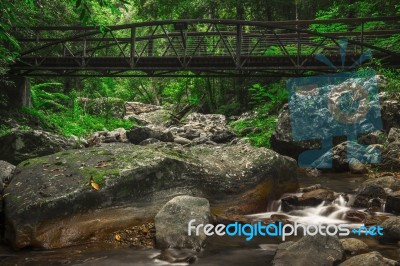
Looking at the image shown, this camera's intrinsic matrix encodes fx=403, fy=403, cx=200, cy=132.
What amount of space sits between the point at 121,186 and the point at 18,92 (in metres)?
14.4

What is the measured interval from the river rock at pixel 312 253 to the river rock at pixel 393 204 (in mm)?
2632

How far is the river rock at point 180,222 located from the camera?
187 inches

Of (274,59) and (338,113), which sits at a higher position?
(274,59)

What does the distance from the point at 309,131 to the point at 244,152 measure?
6345mm

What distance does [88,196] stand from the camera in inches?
199

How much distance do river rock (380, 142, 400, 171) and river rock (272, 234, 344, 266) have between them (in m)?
6.92

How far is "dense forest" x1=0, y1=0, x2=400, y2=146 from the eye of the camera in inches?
660

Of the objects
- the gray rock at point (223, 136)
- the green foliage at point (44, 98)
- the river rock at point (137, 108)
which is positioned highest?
the green foliage at point (44, 98)

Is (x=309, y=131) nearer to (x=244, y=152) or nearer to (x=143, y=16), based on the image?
(x=244, y=152)

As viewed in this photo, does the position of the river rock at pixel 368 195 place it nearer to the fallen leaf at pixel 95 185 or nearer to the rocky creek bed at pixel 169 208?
the rocky creek bed at pixel 169 208

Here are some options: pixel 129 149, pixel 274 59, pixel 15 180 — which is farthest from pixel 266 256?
pixel 274 59

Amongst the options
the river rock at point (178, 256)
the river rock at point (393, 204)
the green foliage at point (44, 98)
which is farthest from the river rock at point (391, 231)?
the green foliage at point (44, 98)

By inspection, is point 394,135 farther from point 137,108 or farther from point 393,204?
point 137,108

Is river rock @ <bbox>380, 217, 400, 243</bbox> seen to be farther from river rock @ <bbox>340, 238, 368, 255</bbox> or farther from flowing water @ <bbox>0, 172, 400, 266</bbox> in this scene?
river rock @ <bbox>340, 238, 368, 255</bbox>
